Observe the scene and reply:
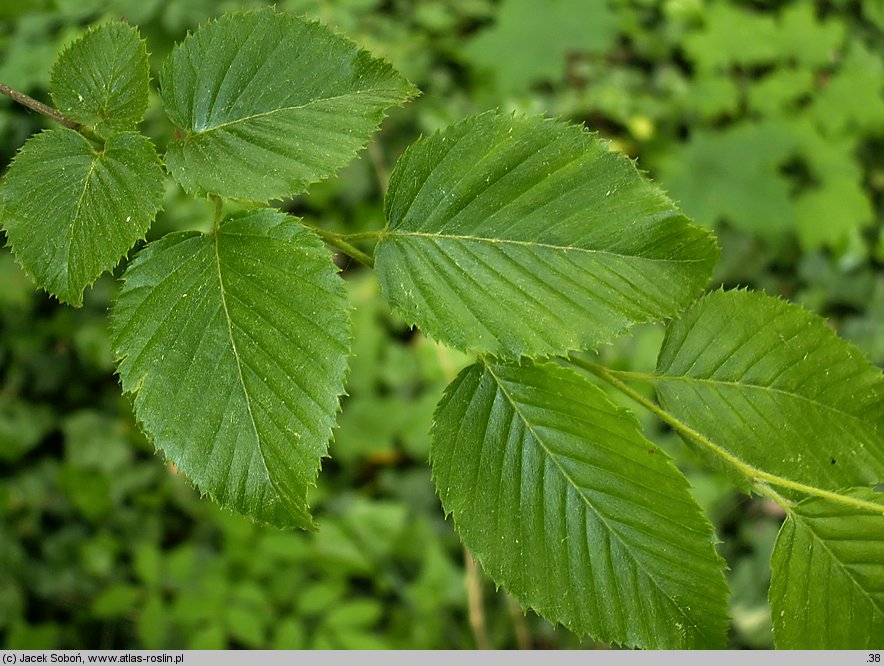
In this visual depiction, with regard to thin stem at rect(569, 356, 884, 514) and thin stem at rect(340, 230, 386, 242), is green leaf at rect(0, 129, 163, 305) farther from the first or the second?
thin stem at rect(569, 356, 884, 514)

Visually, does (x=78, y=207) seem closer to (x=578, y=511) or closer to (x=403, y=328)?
(x=578, y=511)

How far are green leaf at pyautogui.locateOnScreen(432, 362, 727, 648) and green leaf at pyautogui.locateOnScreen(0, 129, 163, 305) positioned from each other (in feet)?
1.17

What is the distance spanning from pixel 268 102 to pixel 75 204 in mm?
210

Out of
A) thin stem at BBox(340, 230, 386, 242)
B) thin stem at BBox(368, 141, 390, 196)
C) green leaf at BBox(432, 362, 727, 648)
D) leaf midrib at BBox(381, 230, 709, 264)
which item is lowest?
thin stem at BBox(368, 141, 390, 196)

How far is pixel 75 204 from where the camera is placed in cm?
68

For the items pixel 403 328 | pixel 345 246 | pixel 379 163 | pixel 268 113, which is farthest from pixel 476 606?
pixel 268 113

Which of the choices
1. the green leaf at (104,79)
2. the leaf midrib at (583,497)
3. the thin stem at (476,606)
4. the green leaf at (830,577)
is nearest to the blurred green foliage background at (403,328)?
the thin stem at (476,606)

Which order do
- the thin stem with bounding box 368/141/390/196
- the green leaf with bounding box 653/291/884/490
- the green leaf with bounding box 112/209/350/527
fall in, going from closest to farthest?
the green leaf with bounding box 112/209/350/527
the green leaf with bounding box 653/291/884/490
the thin stem with bounding box 368/141/390/196

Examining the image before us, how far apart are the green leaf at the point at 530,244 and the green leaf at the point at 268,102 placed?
0.26 feet

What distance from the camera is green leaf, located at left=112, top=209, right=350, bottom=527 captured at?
625mm

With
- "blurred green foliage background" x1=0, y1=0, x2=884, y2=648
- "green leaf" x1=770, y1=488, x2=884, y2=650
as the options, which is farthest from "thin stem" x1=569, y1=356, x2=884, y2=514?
→ "blurred green foliage background" x1=0, y1=0, x2=884, y2=648

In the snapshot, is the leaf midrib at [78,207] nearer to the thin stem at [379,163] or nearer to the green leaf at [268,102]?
the green leaf at [268,102]

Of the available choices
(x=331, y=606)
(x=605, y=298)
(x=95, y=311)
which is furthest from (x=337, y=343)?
(x=95, y=311)

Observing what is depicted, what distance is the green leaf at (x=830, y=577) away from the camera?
2.32 ft
